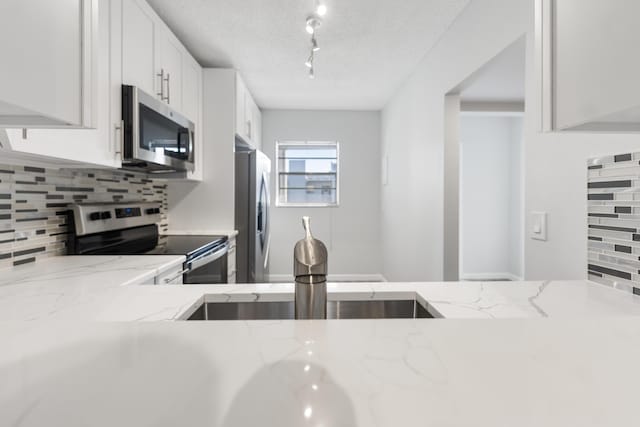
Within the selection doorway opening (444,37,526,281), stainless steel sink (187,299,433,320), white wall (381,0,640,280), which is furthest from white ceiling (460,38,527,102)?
stainless steel sink (187,299,433,320)

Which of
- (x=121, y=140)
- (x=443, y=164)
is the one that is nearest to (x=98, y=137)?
(x=121, y=140)

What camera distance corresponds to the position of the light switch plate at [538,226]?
1.44 m

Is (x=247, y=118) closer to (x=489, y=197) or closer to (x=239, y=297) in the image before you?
(x=239, y=297)

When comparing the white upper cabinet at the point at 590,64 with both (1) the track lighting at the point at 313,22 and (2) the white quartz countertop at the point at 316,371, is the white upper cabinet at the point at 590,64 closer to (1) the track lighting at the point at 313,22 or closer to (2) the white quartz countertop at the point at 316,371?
(2) the white quartz countertop at the point at 316,371

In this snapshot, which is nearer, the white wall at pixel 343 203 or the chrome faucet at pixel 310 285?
the chrome faucet at pixel 310 285

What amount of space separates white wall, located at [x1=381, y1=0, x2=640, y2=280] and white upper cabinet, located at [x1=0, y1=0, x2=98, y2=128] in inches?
36.6

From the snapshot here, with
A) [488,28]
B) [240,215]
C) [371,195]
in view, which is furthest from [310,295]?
[371,195]

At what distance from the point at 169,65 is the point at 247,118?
1.34 meters

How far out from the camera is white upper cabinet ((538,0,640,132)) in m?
0.55

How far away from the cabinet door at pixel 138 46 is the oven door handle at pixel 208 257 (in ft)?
A: 3.39

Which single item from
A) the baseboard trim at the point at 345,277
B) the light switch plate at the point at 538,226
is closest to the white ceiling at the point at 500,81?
the light switch plate at the point at 538,226

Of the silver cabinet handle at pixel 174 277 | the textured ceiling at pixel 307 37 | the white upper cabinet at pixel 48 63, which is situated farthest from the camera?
the textured ceiling at pixel 307 37

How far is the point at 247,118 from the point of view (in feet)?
12.1

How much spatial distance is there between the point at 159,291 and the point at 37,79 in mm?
604
